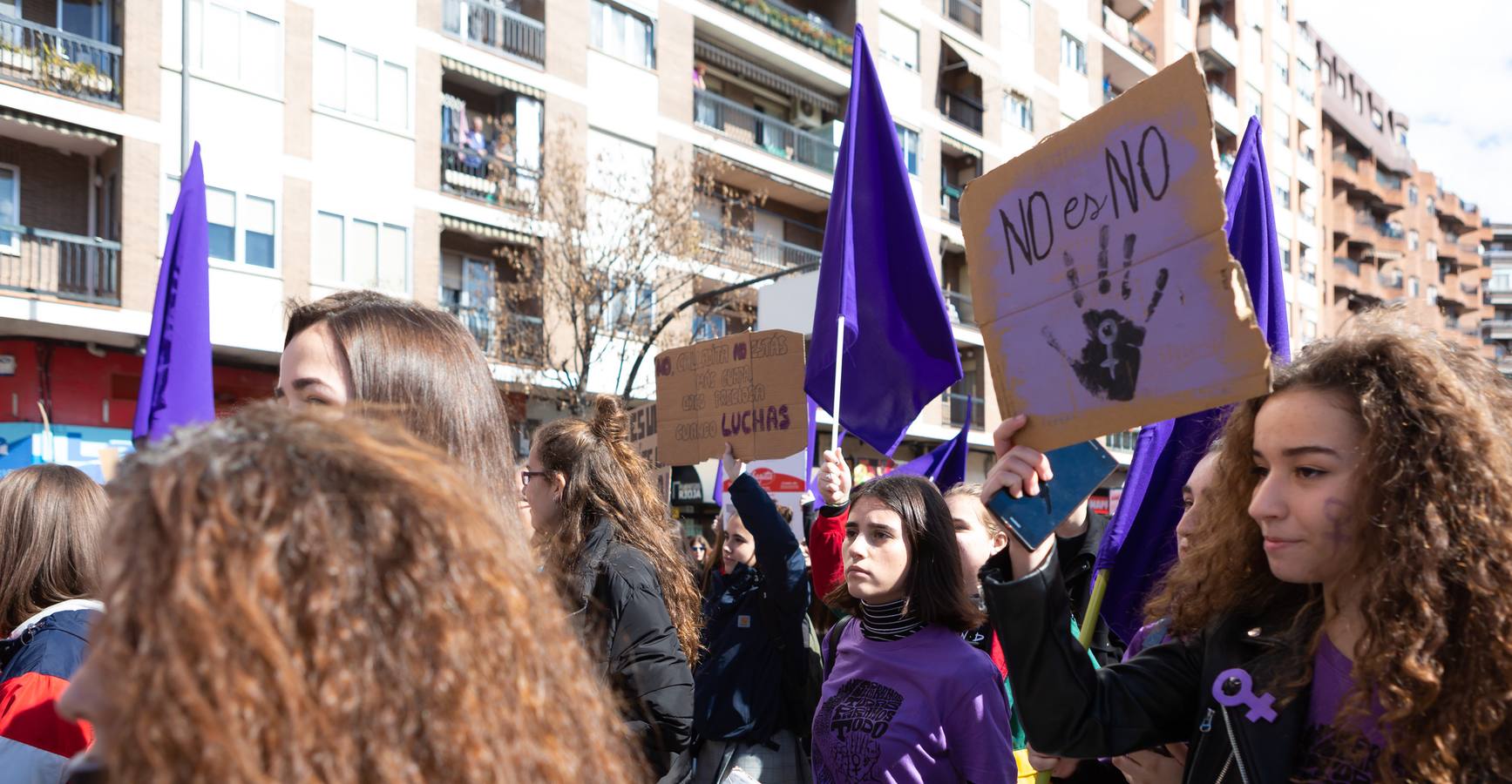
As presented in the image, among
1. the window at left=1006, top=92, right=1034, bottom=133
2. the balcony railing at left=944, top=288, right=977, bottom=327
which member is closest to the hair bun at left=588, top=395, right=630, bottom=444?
the balcony railing at left=944, top=288, right=977, bottom=327

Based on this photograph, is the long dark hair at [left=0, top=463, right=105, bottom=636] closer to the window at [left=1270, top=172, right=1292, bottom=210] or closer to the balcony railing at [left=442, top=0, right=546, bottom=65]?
the balcony railing at [left=442, top=0, right=546, bottom=65]

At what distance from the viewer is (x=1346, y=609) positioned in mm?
2021

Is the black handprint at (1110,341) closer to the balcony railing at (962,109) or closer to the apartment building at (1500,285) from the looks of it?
the balcony railing at (962,109)

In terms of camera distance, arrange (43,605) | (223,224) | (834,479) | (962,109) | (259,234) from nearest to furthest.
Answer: (43,605) → (834,479) → (223,224) → (259,234) → (962,109)

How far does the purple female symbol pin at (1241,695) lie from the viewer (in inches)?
77.9

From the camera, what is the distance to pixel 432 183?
18484 mm

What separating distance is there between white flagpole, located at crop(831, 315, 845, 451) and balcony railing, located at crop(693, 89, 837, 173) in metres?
18.9

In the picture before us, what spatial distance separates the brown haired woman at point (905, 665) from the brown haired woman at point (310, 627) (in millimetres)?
2178

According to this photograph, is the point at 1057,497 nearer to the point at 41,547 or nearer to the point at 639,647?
the point at 639,647

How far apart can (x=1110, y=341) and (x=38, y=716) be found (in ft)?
8.07

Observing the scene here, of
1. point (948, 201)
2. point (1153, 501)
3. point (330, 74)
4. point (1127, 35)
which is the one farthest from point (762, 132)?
point (1153, 501)

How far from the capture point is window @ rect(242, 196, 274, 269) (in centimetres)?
1620

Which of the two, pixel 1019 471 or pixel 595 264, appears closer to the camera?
pixel 1019 471

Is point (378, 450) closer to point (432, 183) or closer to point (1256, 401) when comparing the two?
point (1256, 401)
